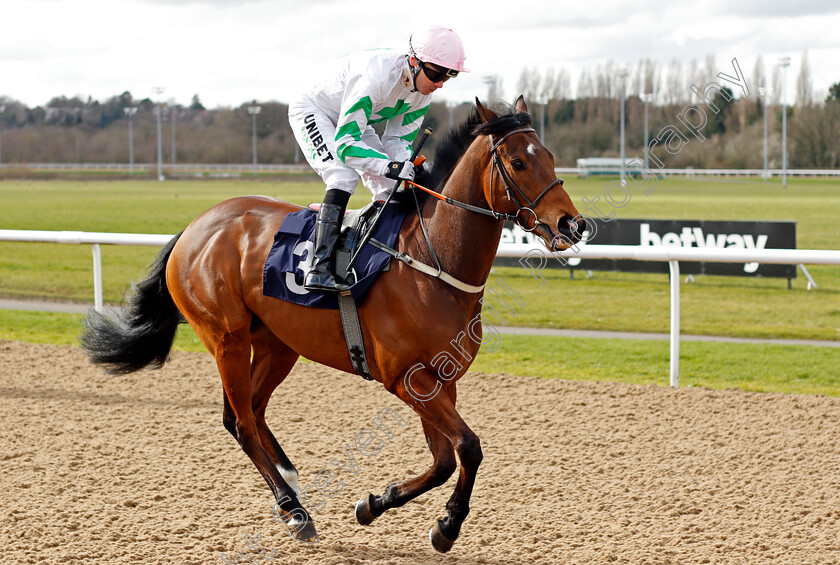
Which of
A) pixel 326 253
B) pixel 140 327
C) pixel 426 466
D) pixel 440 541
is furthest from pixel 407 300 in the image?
pixel 140 327

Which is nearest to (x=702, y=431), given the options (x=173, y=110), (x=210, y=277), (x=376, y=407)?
(x=376, y=407)

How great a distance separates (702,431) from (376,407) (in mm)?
1864

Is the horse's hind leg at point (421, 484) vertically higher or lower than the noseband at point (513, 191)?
lower

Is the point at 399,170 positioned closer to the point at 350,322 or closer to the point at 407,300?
the point at 407,300

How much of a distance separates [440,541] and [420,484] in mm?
218

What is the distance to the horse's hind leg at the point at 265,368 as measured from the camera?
3.80 metres

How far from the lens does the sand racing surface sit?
3129 millimetres

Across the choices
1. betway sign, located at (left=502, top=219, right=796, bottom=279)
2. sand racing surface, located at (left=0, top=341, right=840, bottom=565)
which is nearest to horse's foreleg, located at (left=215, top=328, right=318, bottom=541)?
sand racing surface, located at (left=0, top=341, right=840, bottom=565)

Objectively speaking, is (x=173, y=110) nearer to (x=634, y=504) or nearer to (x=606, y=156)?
(x=606, y=156)

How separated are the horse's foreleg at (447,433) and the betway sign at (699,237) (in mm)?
7261

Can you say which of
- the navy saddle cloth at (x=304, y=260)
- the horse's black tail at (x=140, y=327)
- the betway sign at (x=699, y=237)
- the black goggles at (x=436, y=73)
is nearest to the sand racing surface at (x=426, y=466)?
the horse's black tail at (x=140, y=327)

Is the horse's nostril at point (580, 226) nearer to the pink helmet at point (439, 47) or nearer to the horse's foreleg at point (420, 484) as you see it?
the pink helmet at point (439, 47)

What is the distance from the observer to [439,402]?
3027mm

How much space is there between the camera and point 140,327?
4156 mm
